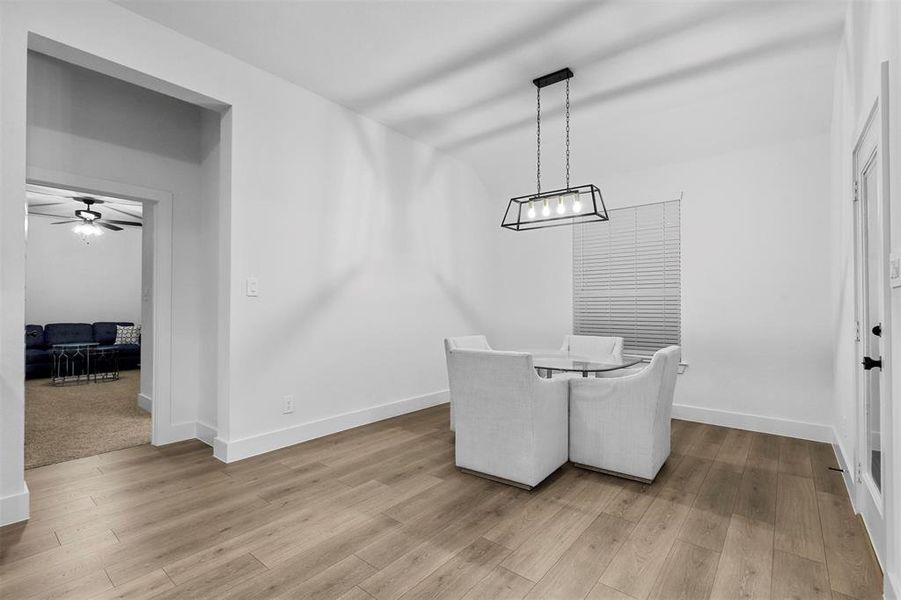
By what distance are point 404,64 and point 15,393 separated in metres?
3.04

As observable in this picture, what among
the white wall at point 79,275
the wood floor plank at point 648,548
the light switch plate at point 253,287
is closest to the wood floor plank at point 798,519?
the wood floor plank at point 648,548

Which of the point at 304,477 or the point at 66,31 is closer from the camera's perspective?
the point at 66,31

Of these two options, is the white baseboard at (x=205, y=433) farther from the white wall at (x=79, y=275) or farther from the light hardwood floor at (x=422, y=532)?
the white wall at (x=79, y=275)

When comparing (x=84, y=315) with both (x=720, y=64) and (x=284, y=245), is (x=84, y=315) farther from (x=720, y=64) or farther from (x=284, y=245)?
(x=720, y=64)

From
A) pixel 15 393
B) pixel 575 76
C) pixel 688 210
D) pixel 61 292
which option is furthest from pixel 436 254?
pixel 61 292

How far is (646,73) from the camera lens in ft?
10.4

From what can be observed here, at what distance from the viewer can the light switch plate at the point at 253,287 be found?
3191mm

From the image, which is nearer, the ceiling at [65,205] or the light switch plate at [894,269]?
the light switch plate at [894,269]

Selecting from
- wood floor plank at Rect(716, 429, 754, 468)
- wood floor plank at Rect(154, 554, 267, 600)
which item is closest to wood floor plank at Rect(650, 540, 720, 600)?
wood floor plank at Rect(716, 429, 754, 468)

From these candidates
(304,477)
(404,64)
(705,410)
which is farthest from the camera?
(705,410)

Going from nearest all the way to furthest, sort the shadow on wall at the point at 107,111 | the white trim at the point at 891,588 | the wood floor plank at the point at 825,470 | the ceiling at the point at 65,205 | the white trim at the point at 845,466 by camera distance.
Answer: the white trim at the point at 891,588
the white trim at the point at 845,466
the wood floor plank at the point at 825,470
the shadow on wall at the point at 107,111
the ceiling at the point at 65,205

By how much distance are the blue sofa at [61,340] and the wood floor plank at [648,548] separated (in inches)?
321

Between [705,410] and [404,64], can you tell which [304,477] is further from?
[705,410]

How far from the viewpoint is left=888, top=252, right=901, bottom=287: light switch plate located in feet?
4.71
